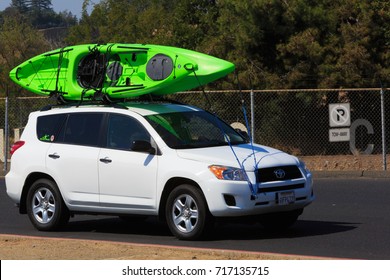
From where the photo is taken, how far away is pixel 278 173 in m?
11.9

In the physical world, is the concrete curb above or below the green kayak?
below

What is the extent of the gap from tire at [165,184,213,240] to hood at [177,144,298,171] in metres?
0.40

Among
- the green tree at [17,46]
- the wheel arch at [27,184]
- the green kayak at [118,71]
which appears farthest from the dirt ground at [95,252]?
the green tree at [17,46]

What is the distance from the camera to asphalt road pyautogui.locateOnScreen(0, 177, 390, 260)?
1116cm

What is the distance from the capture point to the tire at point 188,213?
38.2 feet

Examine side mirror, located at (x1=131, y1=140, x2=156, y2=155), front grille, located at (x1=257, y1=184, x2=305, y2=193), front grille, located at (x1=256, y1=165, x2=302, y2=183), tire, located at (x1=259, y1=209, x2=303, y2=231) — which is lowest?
tire, located at (x1=259, y1=209, x2=303, y2=231)

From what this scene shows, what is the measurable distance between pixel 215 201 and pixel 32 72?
4.21 meters

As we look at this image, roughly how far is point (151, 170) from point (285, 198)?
5.61ft

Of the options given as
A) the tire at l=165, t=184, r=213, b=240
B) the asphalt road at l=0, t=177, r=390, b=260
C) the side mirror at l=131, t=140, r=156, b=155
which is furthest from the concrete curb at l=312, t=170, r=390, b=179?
the tire at l=165, t=184, r=213, b=240

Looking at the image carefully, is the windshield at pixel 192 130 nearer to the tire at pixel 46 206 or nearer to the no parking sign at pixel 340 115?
the tire at pixel 46 206

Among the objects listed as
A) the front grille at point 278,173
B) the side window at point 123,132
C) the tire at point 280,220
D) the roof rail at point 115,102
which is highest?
the roof rail at point 115,102

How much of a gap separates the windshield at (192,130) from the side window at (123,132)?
0.60ft

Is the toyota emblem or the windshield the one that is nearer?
the toyota emblem

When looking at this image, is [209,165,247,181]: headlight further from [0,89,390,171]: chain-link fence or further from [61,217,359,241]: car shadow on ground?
[0,89,390,171]: chain-link fence
